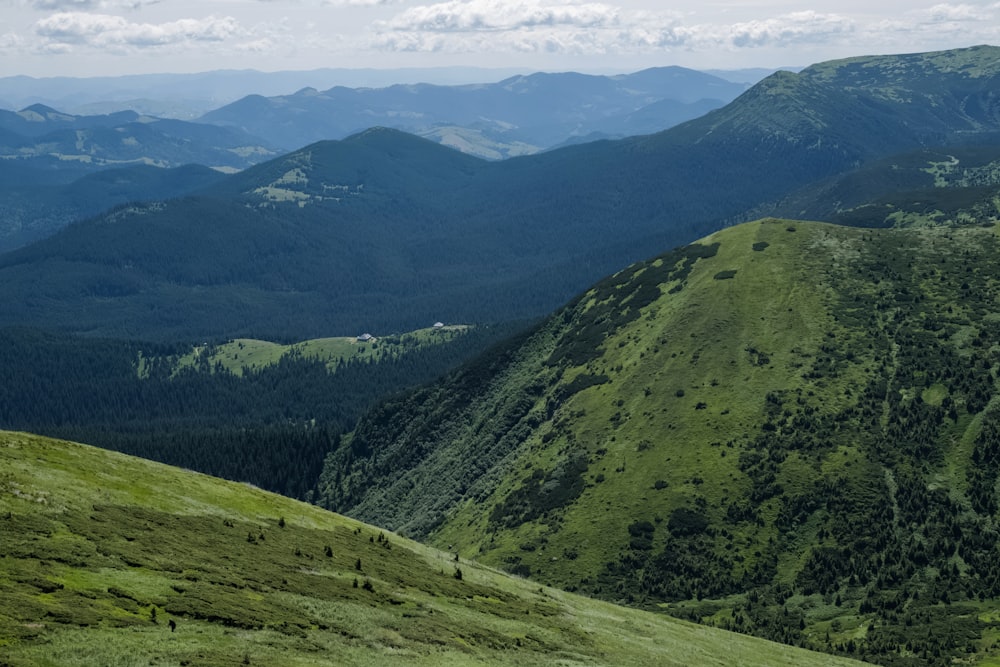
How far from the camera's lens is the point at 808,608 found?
399 feet

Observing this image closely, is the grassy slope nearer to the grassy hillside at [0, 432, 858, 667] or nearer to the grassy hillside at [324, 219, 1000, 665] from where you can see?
the grassy hillside at [324, 219, 1000, 665]

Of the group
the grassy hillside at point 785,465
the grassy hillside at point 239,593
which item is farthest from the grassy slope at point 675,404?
the grassy hillside at point 239,593

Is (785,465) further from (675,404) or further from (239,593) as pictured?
(239,593)

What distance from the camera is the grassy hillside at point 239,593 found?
4891 centimetres

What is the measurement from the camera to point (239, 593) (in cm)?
5897

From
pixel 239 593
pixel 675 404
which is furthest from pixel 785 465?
pixel 239 593

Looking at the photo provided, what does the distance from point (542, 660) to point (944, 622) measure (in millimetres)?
66509

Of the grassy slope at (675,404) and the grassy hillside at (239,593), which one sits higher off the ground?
the grassy hillside at (239,593)

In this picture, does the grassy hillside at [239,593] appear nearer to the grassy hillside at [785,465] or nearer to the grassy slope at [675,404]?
the grassy hillside at [785,465]

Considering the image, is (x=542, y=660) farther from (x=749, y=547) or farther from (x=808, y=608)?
(x=749, y=547)

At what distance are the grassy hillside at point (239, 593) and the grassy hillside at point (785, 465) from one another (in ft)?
97.7

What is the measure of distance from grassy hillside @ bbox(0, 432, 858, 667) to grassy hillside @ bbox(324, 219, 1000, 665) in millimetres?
29778

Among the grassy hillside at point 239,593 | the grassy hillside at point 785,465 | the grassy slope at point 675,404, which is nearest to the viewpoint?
the grassy hillside at point 239,593

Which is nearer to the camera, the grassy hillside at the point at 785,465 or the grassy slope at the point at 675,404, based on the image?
the grassy hillside at the point at 785,465
